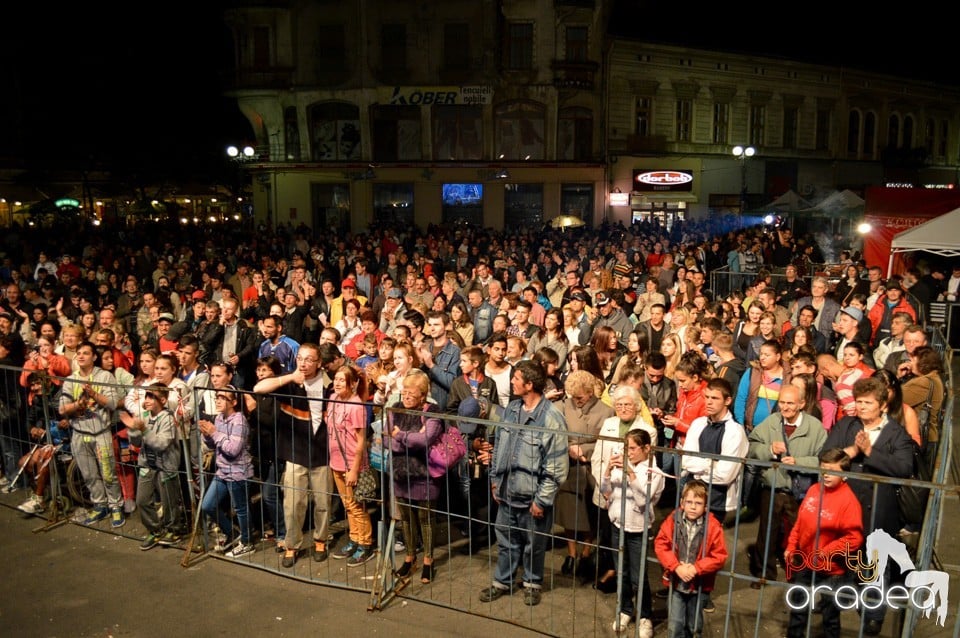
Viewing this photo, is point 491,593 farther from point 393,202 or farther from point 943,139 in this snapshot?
point 943,139

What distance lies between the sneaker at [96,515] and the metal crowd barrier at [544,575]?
17 cm

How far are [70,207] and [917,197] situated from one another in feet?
100

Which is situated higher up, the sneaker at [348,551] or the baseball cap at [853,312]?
the baseball cap at [853,312]

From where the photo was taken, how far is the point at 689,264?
1550 cm

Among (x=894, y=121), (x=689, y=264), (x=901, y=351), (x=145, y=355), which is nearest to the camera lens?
(x=145, y=355)

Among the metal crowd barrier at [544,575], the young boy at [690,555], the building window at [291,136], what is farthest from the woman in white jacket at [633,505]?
the building window at [291,136]

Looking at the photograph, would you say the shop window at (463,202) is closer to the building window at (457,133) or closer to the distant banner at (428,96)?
the building window at (457,133)

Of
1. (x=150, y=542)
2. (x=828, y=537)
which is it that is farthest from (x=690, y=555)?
(x=150, y=542)

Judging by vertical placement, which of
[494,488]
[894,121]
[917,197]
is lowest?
[494,488]

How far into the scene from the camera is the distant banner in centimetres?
3166

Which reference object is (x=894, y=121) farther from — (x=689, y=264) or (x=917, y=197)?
(x=689, y=264)

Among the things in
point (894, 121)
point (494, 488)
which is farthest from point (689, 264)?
point (894, 121)

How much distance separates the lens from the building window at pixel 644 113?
1281 inches

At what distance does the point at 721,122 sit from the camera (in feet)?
112
